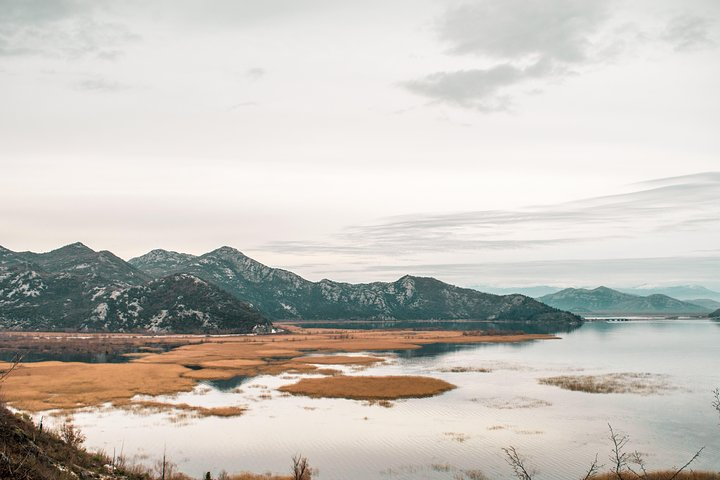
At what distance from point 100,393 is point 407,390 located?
3965 centimetres

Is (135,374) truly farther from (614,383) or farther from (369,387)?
(614,383)

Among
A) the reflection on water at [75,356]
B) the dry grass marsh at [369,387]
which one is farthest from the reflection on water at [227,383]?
the reflection on water at [75,356]

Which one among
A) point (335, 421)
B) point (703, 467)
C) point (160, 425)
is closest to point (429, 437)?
point (335, 421)

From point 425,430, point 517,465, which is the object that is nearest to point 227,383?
point 425,430

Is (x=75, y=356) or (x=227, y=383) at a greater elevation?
(x=75, y=356)

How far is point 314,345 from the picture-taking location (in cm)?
15612

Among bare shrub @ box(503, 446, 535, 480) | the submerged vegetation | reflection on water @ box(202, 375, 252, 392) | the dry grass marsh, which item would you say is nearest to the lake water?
reflection on water @ box(202, 375, 252, 392)

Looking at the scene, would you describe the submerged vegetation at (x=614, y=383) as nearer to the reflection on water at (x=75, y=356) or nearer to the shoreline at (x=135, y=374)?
the shoreline at (x=135, y=374)

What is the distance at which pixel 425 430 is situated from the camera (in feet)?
165

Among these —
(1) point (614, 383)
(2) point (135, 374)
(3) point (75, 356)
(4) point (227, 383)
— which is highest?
(2) point (135, 374)

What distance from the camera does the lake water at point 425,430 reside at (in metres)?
40.4

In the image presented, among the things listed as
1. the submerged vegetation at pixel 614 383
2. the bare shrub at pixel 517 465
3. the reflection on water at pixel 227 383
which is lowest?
the submerged vegetation at pixel 614 383

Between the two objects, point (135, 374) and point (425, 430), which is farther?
point (135, 374)

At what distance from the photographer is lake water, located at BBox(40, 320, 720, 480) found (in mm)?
40438
